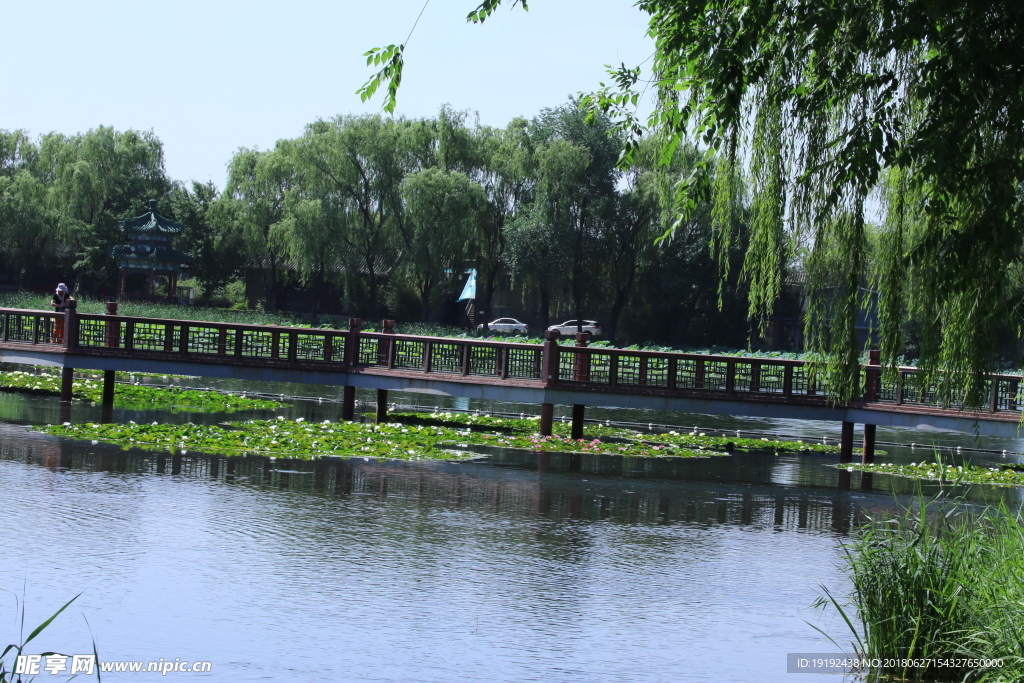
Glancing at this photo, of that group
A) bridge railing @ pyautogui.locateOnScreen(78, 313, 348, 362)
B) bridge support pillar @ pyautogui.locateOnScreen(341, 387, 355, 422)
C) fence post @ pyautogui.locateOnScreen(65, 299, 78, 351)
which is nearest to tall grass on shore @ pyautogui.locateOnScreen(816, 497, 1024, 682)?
bridge support pillar @ pyautogui.locateOnScreen(341, 387, 355, 422)

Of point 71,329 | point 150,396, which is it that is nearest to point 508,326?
point 150,396

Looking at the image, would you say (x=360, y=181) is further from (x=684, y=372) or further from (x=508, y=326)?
(x=684, y=372)

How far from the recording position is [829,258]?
768 cm

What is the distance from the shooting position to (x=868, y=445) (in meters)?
20.6

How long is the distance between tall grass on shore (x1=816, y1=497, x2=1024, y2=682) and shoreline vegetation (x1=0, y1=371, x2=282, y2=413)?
1903 centimetres

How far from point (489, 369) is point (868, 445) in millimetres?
7222

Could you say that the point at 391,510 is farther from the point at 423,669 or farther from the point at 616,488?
the point at 423,669

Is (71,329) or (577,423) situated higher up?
(71,329)

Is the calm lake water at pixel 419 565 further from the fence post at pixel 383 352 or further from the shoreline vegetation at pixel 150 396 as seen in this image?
the shoreline vegetation at pixel 150 396

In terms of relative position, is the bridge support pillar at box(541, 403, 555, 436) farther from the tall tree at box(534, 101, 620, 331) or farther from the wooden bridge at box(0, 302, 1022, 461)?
the tall tree at box(534, 101, 620, 331)

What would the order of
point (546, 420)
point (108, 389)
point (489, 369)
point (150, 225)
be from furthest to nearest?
point (150, 225), point (108, 389), point (489, 369), point (546, 420)

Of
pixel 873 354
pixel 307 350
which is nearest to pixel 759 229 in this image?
pixel 873 354

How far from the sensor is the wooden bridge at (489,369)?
20.0 m

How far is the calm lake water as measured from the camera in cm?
837
